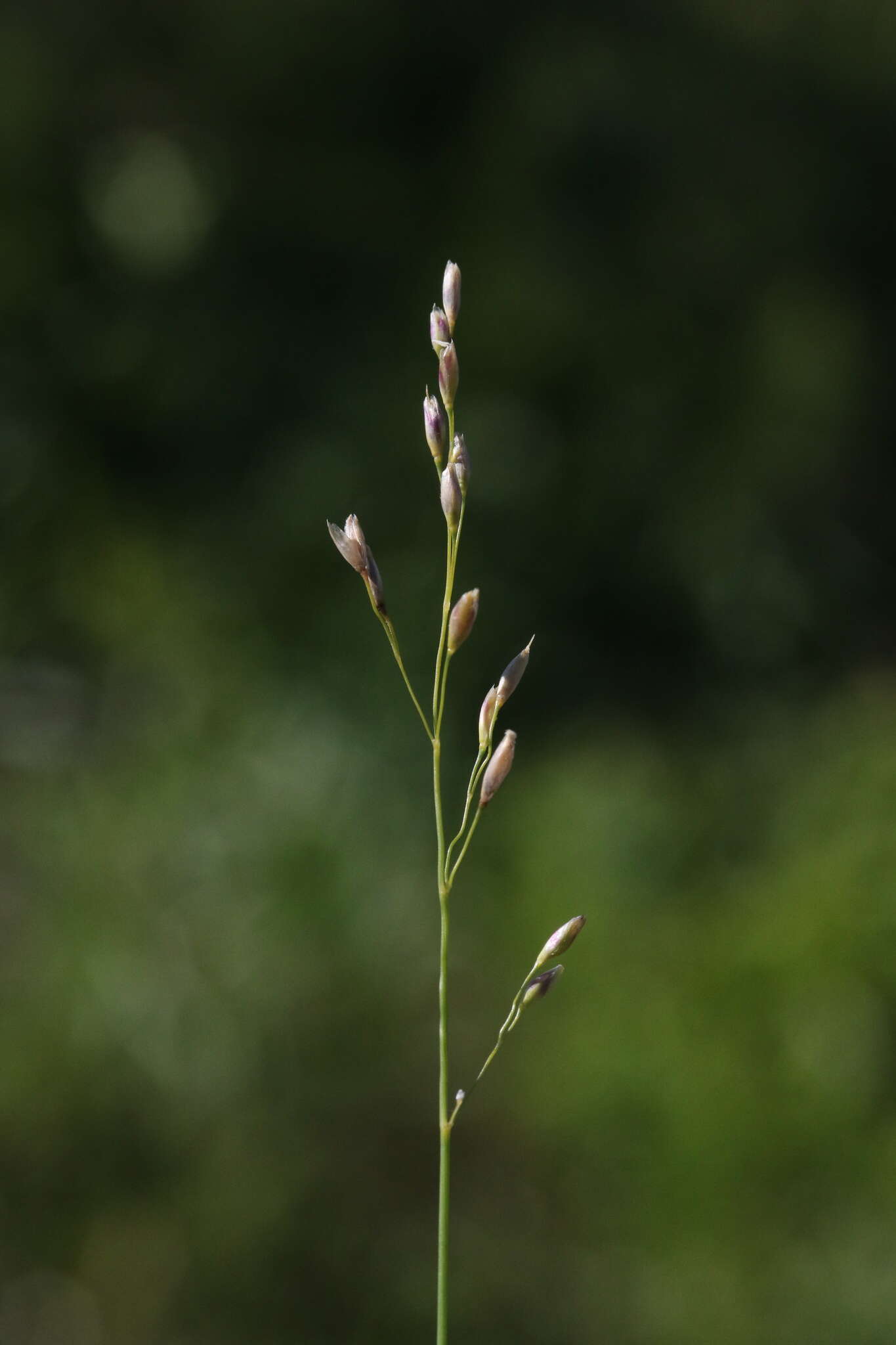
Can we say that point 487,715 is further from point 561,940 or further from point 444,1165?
point 444,1165

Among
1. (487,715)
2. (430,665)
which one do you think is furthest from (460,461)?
(430,665)

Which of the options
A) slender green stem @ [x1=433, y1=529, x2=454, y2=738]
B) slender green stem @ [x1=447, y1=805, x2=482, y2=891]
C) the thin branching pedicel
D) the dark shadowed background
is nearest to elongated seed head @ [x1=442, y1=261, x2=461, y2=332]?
the thin branching pedicel

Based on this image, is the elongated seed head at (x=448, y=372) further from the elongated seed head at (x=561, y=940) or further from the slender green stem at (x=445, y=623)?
the elongated seed head at (x=561, y=940)

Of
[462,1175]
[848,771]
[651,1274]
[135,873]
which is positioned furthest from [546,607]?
[651,1274]

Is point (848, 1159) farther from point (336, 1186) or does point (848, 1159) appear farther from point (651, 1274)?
point (336, 1186)

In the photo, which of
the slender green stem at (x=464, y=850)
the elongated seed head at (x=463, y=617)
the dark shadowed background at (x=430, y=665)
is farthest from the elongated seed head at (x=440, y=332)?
the dark shadowed background at (x=430, y=665)

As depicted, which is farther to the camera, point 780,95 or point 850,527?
point 780,95

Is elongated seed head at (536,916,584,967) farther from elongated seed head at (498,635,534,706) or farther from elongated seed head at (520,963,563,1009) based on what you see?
elongated seed head at (498,635,534,706)
